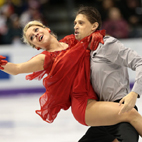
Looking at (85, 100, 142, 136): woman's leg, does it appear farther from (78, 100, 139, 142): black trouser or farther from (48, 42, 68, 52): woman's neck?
(48, 42, 68, 52): woman's neck

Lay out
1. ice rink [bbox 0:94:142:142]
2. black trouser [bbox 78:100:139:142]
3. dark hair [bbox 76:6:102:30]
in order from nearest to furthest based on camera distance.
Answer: black trouser [bbox 78:100:139:142] < dark hair [bbox 76:6:102:30] < ice rink [bbox 0:94:142:142]

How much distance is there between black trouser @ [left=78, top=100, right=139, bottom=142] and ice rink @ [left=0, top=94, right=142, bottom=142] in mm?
764

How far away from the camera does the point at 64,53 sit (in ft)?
8.32

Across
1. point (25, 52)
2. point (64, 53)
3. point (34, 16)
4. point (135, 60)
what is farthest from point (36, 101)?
point (135, 60)

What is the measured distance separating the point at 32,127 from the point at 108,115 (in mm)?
2026

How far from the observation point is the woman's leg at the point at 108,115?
226 centimetres

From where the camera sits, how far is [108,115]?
2.29m

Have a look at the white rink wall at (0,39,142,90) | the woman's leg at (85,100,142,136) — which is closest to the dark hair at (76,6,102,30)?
the woman's leg at (85,100,142,136)

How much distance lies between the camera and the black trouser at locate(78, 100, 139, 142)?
2.22 meters

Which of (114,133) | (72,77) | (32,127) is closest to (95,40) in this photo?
(72,77)

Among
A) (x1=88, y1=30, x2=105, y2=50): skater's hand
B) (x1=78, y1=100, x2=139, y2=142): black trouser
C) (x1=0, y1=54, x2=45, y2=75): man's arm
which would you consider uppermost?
(x1=88, y1=30, x2=105, y2=50): skater's hand

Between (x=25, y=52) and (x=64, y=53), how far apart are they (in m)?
4.00

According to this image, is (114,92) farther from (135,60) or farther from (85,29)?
(85,29)

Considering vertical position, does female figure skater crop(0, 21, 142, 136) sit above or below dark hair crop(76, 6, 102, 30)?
below
